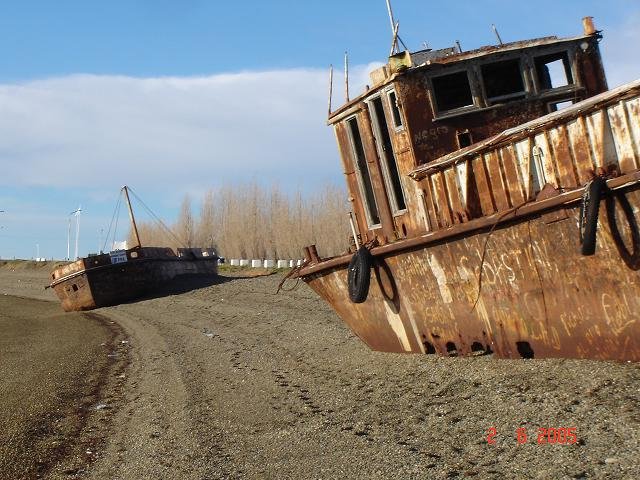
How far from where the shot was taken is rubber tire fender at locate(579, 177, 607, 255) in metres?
5.65

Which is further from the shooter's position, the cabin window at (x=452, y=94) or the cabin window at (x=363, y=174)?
the cabin window at (x=363, y=174)

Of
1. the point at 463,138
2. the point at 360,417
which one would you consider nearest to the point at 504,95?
the point at 463,138

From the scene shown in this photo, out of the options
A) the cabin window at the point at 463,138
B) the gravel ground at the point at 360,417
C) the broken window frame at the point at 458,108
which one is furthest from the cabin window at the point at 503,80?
the gravel ground at the point at 360,417

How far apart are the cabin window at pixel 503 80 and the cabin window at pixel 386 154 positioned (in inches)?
48.5

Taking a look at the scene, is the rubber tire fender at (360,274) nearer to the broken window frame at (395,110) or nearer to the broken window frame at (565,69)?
the broken window frame at (395,110)

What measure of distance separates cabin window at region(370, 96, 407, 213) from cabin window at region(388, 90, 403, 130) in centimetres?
28

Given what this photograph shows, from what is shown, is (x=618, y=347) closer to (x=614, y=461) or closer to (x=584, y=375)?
(x=584, y=375)

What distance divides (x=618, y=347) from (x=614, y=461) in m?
1.89

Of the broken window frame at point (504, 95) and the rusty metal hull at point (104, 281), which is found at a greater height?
the broken window frame at point (504, 95)

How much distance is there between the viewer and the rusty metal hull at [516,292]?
5.93 m

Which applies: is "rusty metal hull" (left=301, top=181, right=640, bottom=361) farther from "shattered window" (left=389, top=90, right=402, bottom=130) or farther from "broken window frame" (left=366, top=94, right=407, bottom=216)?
"shattered window" (left=389, top=90, right=402, bottom=130)
